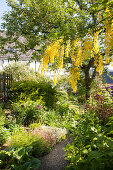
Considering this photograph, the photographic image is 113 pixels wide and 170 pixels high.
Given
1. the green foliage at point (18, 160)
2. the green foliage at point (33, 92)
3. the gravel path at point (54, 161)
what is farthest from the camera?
the green foliage at point (33, 92)

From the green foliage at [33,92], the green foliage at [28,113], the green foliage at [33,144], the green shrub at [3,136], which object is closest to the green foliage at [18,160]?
the green foliage at [33,144]

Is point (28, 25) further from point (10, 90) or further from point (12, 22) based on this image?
point (10, 90)

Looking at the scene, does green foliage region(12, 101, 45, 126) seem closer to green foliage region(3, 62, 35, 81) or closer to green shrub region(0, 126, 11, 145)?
green shrub region(0, 126, 11, 145)

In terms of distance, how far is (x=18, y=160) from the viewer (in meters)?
2.29

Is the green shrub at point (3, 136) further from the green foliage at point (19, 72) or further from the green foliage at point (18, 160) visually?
the green foliage at point (19, 72)

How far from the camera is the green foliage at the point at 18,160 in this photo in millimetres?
2131

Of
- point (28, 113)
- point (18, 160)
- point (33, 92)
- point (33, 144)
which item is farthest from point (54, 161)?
point (33, 92)

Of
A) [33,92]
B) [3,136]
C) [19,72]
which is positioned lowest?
[3,136]

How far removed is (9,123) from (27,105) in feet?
2.80

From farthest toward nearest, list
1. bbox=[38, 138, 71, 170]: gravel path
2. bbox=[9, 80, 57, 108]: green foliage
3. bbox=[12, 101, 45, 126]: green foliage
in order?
bbox=[9, 80, 57, 108]: green foliage, bbox=[12, 101, 45, 126]: green foliage, bbox=[38, 138, 71, 170]: gravel path

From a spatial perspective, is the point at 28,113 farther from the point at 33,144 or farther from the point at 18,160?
the point at 18,160

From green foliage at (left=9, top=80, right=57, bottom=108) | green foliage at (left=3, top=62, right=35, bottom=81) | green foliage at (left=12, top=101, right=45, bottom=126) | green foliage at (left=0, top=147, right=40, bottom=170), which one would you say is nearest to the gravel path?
green foliage at (left=0, top=147, right=40, bottom=170)

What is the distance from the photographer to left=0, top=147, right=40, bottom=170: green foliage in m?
2.13

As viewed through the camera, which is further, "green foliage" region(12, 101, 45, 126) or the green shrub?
"green foliage" region(12, 101, 45, 126)
